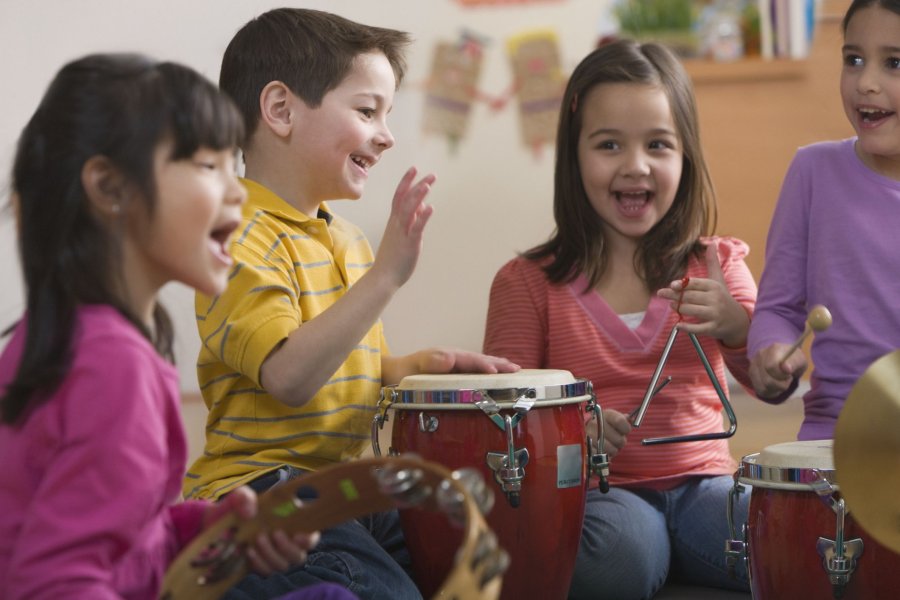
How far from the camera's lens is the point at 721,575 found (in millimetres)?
1759

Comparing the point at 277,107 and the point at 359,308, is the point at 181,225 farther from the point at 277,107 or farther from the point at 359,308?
the point at 277,107

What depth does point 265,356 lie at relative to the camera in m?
1.41

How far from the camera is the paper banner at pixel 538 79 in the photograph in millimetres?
2828

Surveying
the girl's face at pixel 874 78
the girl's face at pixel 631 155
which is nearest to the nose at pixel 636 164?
the girl's face at pixel 631 155

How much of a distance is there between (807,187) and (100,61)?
3.67ft

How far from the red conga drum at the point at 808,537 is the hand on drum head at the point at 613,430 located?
275mm

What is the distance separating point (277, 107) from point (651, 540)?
82 cm

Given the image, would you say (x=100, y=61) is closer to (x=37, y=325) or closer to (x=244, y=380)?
(x=37, y=325)

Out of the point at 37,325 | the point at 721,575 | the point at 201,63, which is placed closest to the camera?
the point at 37,325

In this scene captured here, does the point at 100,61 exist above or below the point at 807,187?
above

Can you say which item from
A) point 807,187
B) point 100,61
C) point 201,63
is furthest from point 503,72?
point 100,61

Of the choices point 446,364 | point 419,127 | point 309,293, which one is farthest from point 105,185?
point 419,127

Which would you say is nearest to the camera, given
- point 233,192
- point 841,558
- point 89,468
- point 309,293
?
point 89,468

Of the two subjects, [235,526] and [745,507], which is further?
[745,507]
